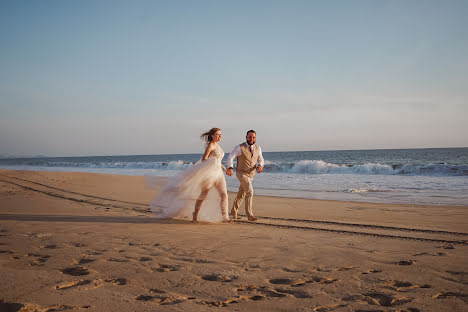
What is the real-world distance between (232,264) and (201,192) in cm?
298

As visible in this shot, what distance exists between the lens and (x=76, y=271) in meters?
3.50

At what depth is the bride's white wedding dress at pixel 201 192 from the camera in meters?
6.65

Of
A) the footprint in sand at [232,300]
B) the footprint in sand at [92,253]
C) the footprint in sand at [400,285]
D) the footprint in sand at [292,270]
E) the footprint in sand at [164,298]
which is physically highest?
the footprint in sand at [164,298]

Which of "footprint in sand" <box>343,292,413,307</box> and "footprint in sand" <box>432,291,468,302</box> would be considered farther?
"footprint in sand" <box>432,291,468,302</box>

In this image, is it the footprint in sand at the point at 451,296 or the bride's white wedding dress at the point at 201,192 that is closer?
the footprint in sand at the point at 451,296

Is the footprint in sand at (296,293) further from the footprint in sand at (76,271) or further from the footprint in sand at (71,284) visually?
the footprint in sand at (76,271)

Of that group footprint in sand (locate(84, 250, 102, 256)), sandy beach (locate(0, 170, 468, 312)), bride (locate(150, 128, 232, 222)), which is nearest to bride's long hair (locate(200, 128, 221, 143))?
bride (locate(150, 128, 232, 222))

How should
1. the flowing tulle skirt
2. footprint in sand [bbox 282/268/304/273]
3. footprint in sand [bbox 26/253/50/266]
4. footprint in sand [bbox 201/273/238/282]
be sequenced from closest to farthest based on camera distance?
footprint in sand [bbox 201/273/238/282]
footprint in sand [bbox 282/268/304/273]
footprint in sand [bbox 26/253/50/266]
the flowing tulle skirt

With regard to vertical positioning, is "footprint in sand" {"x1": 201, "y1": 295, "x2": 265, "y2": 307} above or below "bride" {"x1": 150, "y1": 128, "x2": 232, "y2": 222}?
below

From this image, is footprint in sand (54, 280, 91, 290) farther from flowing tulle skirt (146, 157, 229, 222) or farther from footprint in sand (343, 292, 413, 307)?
flowing tulle skirt (146, 157, 229, 222)

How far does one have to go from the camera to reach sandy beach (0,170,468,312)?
2797 millimetres

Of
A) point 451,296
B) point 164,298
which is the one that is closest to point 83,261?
point 164,298

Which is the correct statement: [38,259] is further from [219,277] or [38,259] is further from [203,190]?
[203,190]

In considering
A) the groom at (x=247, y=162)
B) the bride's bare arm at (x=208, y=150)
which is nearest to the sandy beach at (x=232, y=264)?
the groom at (x=247, y=162)
